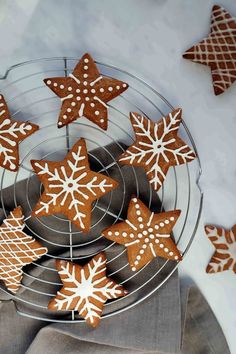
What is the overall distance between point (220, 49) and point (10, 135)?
50 cm

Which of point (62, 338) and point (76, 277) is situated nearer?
point (76, 277)

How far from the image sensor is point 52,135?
122 centimetres

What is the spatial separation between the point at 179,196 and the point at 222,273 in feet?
0.72

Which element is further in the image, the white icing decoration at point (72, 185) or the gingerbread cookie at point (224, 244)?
the gingerbread cookie at point (224, 244)

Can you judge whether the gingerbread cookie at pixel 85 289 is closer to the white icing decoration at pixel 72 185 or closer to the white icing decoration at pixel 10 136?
the white icing decoration at pixel 72 185

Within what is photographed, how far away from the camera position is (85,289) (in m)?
1.19

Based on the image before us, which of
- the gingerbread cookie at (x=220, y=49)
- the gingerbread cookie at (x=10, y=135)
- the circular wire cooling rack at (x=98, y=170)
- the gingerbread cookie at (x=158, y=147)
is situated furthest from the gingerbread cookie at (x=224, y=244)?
the gingerbread cookie at (x=10, y=135)

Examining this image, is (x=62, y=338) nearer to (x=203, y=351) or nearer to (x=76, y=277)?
(x=76, y=277)

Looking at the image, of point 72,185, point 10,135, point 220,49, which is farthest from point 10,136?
point 220,49

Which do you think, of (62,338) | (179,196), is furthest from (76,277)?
(179,196)

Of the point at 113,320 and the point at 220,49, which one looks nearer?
the point at 220,49

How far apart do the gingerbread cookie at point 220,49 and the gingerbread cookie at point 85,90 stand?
20 centimetres

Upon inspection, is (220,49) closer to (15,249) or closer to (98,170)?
(98,170)

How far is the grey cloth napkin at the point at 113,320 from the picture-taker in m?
1.22
